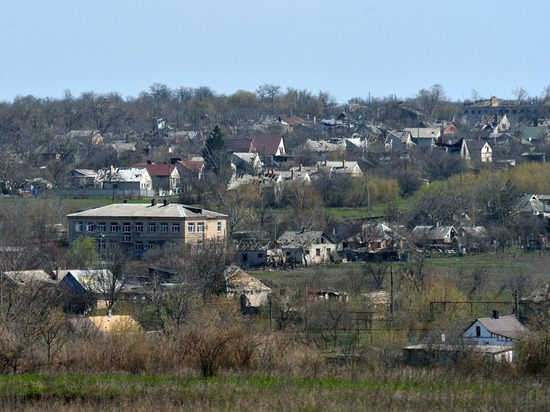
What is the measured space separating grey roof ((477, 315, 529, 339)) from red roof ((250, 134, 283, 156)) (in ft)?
155

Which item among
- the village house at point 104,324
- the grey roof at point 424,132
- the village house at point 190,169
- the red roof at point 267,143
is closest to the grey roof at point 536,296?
the village house at point 104,324

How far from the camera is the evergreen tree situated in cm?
6125

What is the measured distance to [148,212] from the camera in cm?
4400

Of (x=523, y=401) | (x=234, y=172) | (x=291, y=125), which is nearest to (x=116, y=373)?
(x=523, y=401)

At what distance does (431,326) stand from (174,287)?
26.7 ft

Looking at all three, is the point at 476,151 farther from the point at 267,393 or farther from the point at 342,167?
the point at 267,393

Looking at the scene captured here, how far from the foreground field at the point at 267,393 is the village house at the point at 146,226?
2673cm

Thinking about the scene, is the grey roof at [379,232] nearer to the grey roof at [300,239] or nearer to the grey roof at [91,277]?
the grey roof at [300,239]

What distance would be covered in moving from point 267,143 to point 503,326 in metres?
49.5

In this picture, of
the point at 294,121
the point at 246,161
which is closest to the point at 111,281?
the point at 246,161

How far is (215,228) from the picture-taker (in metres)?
44.1

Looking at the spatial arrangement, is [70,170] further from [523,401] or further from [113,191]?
[523,401]

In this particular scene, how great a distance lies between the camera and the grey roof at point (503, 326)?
2327 centimetres

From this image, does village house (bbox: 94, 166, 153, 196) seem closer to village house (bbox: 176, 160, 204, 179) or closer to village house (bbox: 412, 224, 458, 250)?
village house (bbox: 176, 160, 204, 179)
